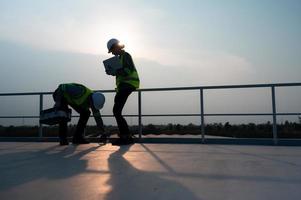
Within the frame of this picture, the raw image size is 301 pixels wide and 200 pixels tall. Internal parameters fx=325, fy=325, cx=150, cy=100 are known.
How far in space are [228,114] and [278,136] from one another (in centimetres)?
80

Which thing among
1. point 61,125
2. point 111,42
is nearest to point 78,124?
point 61,125

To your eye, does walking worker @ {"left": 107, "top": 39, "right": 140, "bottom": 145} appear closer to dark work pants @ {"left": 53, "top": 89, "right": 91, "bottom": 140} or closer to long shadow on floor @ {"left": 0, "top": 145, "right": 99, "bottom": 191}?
dark work pants @ {"left": 53, "top": 89, "right": 91, "bottom": 140}

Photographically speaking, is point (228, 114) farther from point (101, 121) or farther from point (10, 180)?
point (10, 180)

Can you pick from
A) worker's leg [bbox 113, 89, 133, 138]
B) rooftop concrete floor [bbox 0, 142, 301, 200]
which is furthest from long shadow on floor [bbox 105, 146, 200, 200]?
worker's leg [bbox 113, 89, 133, 138]

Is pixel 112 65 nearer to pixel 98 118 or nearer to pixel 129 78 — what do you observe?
pixel 129 78

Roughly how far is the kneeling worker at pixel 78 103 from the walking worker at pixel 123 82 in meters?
0.46

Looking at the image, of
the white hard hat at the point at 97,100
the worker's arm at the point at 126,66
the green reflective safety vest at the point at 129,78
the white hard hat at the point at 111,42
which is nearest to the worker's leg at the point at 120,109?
the green reflective safety vest at the point at 129,78

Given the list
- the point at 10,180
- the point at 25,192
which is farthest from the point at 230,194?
the point at 10,180

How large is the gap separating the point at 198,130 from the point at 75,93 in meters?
2.03

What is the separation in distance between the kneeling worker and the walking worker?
1.50 feet

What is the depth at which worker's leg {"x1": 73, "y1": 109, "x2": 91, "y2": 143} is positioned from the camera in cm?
493

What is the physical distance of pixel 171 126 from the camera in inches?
219

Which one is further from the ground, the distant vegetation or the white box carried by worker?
the white box carried by worker

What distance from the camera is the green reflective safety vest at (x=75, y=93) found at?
480 centimetres
